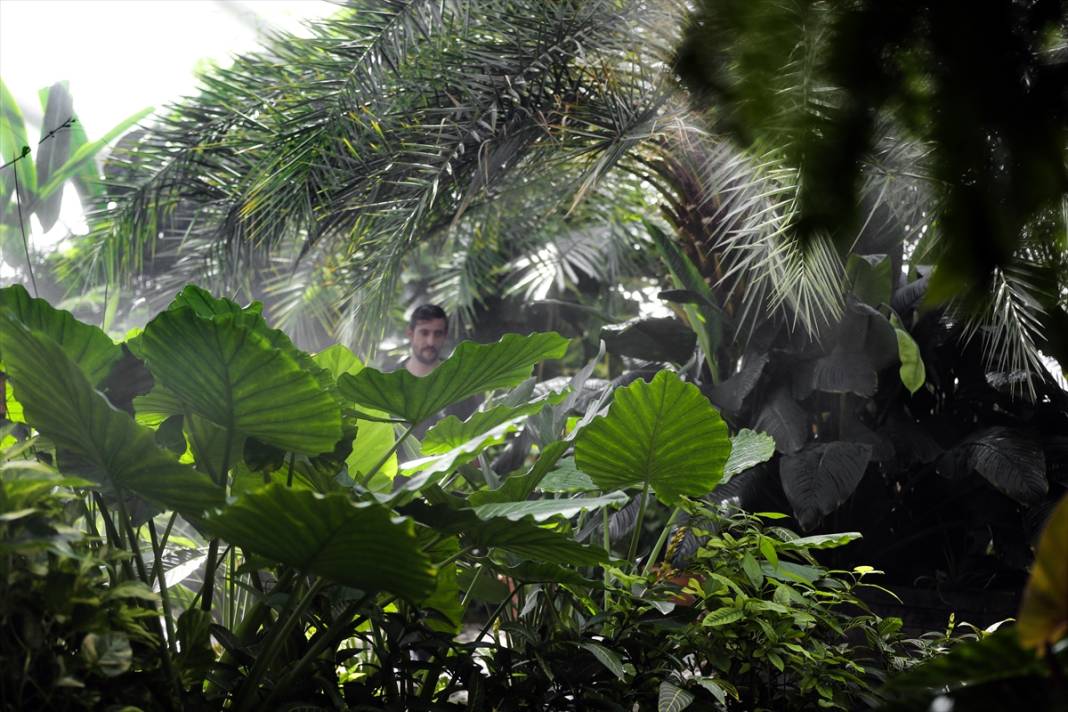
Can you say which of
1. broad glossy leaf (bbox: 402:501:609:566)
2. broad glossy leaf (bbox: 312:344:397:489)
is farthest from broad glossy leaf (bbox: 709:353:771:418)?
broad glossy leaf (bbox: 402:501:609:566)

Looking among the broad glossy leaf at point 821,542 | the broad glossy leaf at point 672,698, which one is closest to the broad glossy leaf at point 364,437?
the broad glossy leaf at point 672,698

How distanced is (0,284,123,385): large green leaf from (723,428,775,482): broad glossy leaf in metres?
1.28

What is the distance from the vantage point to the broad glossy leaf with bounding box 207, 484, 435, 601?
1.32 metres

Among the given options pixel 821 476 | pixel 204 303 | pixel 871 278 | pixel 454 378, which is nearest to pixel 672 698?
pixel 454 378

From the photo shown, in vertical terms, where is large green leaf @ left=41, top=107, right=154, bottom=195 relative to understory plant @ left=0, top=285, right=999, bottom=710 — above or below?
above

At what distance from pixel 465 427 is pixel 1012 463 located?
243 centimetres

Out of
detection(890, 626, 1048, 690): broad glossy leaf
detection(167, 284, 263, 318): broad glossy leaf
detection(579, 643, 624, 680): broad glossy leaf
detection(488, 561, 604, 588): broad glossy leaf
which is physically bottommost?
detection(579, 643, 624, 680): broad glossy leaf

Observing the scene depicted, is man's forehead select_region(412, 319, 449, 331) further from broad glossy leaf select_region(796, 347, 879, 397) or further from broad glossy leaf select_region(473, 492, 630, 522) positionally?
broad glossy leaf select_region(473, 492, 630, 522)

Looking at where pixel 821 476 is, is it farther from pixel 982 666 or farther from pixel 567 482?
pixel 982 666

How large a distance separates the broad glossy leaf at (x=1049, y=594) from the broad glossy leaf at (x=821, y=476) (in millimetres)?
2821

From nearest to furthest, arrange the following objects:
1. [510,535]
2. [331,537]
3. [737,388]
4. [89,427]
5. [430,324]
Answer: [331,537] < [89,427] < [510,535] < [737,388] < [430,324]

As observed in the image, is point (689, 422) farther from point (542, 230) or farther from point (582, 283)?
point (582, 283)

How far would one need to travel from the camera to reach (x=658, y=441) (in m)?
1.85

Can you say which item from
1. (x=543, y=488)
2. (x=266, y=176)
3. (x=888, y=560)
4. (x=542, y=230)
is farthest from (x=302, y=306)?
(x=543, y=488)
